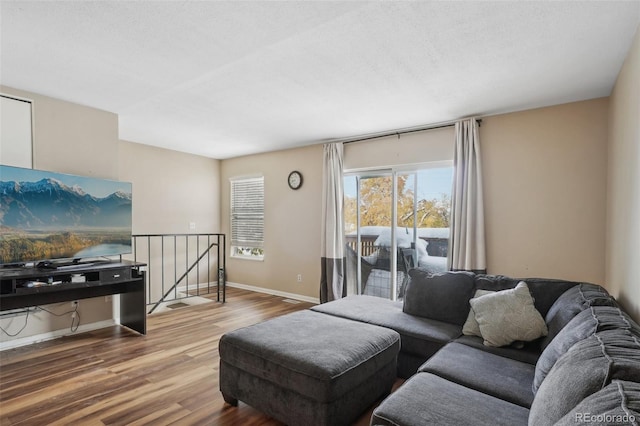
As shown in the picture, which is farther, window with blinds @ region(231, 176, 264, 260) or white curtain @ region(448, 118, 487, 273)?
window with blinds @ region(231, 176, 264, 260)

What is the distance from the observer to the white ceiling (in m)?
1.95

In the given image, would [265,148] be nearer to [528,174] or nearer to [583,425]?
[528,174]

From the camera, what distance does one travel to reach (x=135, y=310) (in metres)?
3.73

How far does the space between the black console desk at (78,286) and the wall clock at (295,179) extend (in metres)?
2.70

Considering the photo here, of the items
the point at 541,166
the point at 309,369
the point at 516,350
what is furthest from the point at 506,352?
the point at 541,166

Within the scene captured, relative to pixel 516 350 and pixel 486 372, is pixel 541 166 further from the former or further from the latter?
pixel 486 372

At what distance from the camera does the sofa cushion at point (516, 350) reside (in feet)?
6.74

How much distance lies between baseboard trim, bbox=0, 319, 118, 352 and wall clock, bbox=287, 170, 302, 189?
Answer: 318 centimetres

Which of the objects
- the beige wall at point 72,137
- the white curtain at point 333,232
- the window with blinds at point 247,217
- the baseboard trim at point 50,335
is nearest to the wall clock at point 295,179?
the white curtain at point 333,232

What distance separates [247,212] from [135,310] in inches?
114

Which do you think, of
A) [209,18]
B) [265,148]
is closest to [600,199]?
[209,18]

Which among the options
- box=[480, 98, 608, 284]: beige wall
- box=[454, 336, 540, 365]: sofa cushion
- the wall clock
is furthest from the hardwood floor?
box=[480, 98, 608, 284]: beige wall
